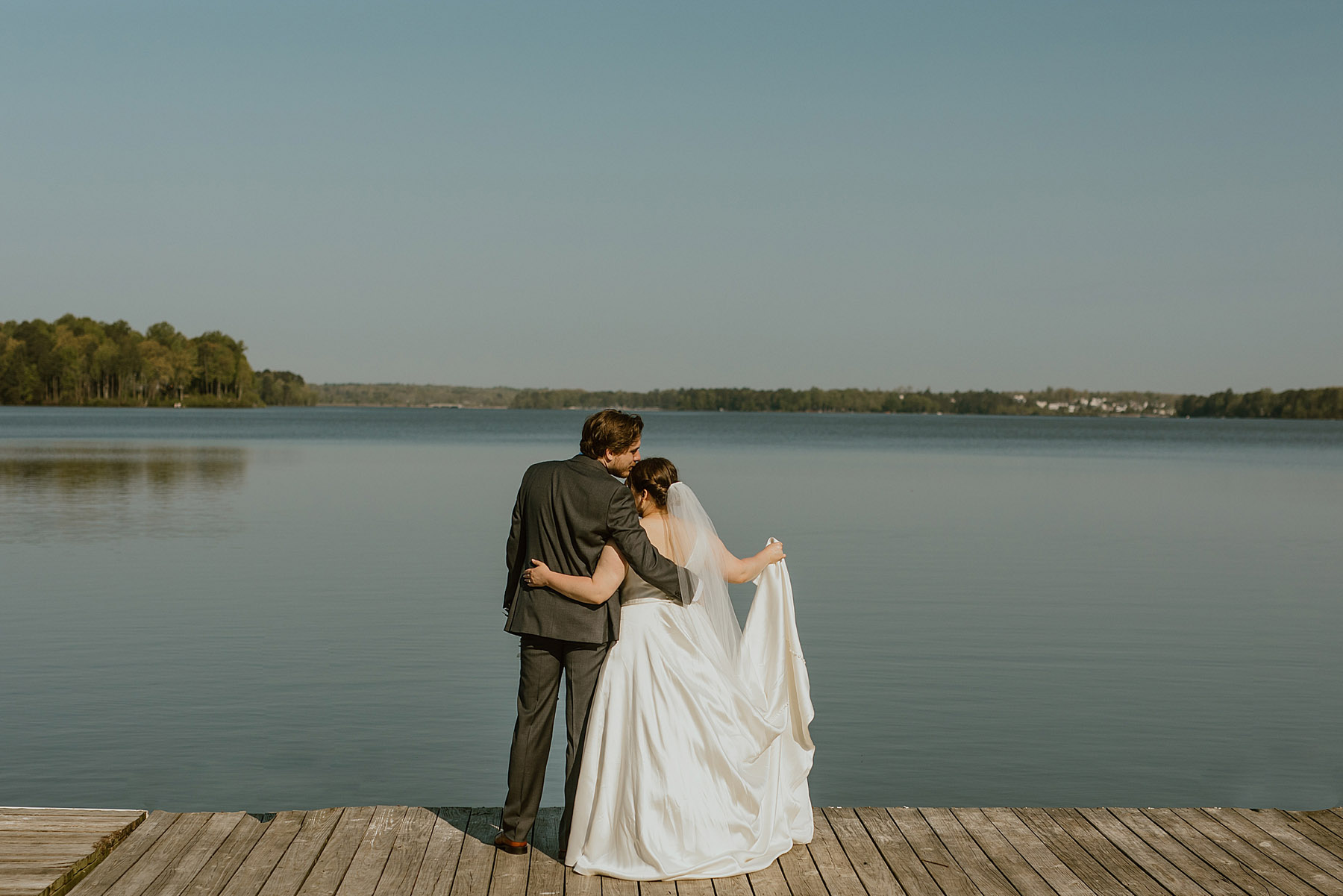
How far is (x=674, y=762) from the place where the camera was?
4691 mm

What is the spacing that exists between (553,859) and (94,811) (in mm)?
2082

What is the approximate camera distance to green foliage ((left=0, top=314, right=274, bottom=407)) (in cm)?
13538

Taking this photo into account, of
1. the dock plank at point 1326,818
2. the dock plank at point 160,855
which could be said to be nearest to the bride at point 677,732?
the dock plank at point 160,855

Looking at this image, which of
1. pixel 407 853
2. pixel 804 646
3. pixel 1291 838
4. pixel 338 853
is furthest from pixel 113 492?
pixel 1291 838

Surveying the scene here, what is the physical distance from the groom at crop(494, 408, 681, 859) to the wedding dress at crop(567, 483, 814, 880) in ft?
0.35

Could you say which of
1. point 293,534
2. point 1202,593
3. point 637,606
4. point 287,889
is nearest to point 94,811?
point 287,889

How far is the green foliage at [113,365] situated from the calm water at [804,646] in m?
123

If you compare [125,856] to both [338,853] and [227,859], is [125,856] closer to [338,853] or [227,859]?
[227,859]

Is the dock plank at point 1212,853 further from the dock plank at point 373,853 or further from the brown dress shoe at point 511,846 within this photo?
the dock plank at point 373,853

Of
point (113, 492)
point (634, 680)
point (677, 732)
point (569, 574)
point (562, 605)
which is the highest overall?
point (569, 574)

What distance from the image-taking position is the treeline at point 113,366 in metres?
135

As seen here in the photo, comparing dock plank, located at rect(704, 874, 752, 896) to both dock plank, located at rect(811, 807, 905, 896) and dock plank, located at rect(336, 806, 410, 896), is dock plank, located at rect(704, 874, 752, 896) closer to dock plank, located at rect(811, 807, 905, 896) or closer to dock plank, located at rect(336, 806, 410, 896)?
dock plank, located at rect(811, 807, 905, 896)

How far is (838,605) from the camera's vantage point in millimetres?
13656

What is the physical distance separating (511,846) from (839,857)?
137 centimetres
